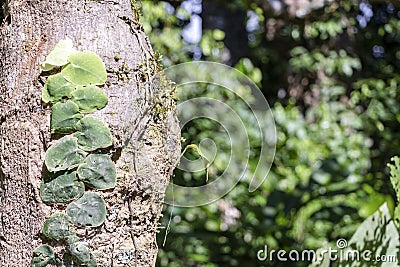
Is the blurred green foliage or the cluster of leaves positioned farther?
the blurred green foliage

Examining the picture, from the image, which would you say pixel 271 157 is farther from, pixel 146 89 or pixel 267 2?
pixel 146 89

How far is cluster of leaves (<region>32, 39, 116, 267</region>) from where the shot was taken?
0.64 metres

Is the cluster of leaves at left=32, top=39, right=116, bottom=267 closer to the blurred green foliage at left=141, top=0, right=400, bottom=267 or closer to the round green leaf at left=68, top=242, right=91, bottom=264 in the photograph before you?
the round green leaf at left=68, top=242, right=91, bottom=264

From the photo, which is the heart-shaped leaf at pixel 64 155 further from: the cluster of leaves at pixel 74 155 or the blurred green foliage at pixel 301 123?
the blurred green foliage at pixel 301 123

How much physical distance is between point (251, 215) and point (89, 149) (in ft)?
4.55

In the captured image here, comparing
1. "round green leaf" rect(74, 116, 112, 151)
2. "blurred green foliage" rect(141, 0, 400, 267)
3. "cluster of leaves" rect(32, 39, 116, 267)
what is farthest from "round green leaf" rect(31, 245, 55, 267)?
"blurred green foliage" rect(141, 0, 400, 267)

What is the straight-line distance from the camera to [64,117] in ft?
2.14

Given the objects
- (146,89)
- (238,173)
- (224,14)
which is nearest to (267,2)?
(224,14)

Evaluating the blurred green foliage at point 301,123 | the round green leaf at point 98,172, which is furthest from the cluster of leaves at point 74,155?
the blurred green foliage at point 301,123

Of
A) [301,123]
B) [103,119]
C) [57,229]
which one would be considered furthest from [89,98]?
[301,123]

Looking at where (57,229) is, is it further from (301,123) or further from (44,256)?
(301,123)

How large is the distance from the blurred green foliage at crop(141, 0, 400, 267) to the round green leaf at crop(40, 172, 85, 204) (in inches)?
36.9

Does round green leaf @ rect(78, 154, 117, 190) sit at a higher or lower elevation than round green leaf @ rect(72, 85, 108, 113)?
lower

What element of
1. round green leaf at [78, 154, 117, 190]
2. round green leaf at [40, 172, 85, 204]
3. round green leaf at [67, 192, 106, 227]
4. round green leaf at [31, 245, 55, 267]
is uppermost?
round green leaf at [78, 154, 117, 190]
